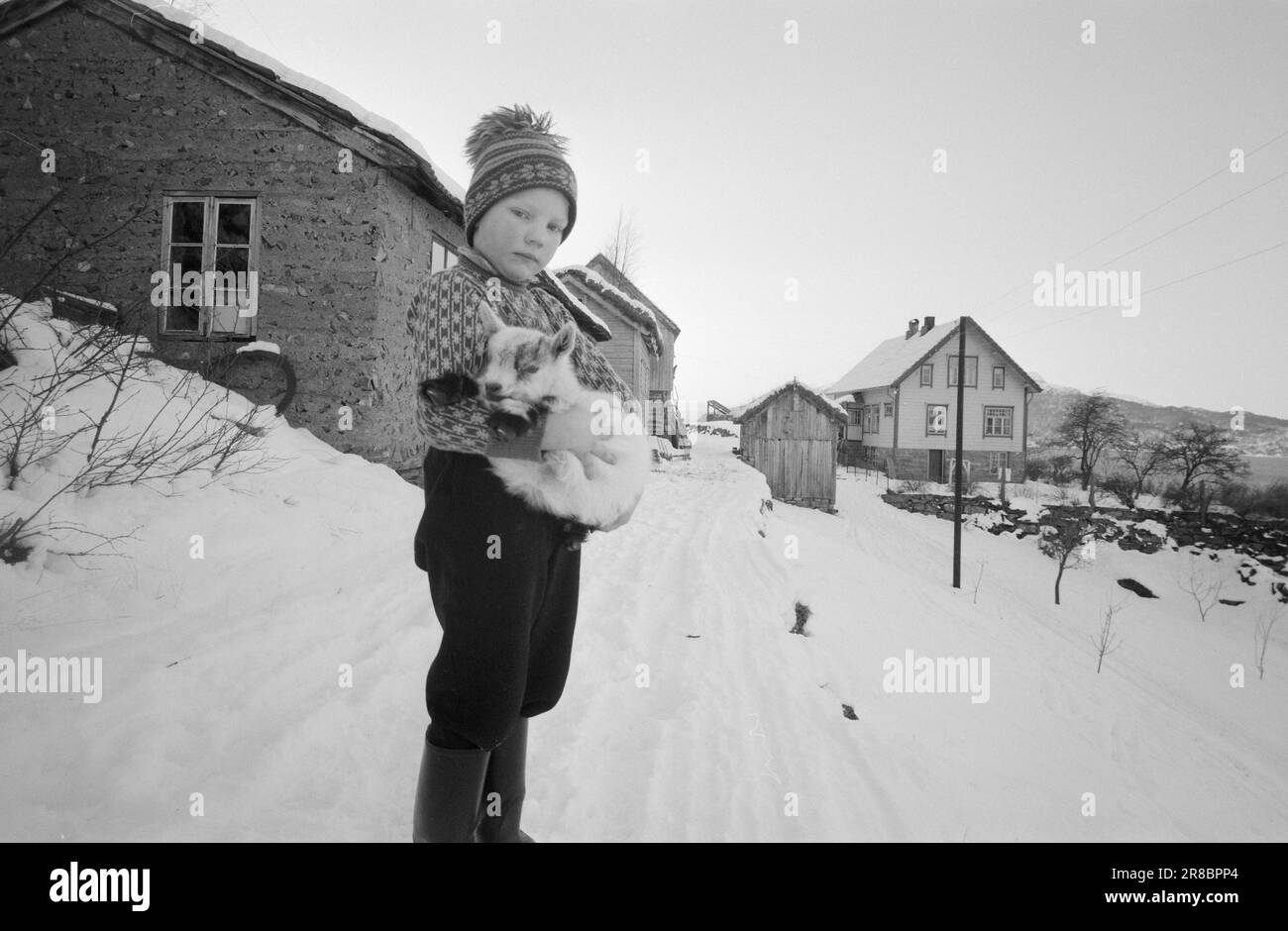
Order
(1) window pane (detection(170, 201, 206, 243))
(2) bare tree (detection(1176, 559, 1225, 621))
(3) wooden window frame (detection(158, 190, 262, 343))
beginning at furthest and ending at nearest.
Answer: (2) bare tree (detection(1176, 559, 1225, 621))
(1) window pane (detection(170, 201, 206, 243))
(3) wooden window frame (detection(158, 190, 262, 343))

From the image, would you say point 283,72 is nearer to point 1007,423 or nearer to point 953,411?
point 953,411

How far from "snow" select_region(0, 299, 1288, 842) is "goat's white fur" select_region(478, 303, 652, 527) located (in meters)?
1.24

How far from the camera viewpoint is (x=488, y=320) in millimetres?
1029

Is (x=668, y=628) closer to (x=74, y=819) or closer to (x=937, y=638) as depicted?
(x=74, y=819)

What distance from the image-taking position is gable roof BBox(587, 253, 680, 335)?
2302 centimetres

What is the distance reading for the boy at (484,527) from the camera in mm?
1029

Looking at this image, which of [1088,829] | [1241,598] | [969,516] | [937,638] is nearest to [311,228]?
[1088,829]

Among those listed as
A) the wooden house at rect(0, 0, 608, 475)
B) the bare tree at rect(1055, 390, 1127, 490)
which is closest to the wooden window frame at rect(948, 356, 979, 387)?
the bare tree at rect(1055, 390, 1127, 490)

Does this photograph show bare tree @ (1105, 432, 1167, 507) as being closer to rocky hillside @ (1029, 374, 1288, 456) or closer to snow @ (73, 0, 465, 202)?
rocky hillside @ (1029, 374, 1288, 456)

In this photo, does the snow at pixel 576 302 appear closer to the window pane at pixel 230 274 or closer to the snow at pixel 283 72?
the snow at pixel 283 72

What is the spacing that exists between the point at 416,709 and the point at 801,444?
1701 centimetres

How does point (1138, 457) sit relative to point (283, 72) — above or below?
below

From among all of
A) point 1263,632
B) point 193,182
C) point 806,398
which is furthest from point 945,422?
point 193,182

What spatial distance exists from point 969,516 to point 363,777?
72.0 feet
